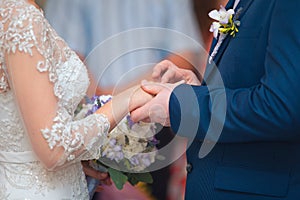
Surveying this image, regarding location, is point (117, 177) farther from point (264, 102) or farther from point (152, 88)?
point (264, 102)

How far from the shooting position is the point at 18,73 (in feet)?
3.74

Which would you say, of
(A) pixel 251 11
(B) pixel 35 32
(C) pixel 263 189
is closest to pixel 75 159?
(B) pixel 35 32

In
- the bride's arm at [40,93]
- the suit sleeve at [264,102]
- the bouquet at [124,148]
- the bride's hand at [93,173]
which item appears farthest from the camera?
the bride's hand at [93,173]

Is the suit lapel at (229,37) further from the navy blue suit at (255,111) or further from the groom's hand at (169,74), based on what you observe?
the groom's hand at (169,74)

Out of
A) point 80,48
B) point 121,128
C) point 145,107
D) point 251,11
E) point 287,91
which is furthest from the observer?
point 80,48

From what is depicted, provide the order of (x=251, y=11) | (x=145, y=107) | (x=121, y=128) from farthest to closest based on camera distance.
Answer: (x=121, y=128) < (x=145, y=107) < (x=251, y=11)

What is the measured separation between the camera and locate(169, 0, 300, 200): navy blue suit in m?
1.00

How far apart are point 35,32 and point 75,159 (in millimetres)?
363

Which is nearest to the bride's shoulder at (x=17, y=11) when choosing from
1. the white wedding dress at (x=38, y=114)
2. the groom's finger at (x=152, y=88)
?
the white wedding dress at (x=38, y=114)

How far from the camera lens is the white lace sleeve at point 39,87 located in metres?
1.14

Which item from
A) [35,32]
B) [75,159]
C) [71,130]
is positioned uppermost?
[35,32]

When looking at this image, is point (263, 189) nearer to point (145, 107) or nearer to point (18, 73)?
point (145, 107)

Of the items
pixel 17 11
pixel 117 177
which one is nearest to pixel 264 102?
pixel 17 11

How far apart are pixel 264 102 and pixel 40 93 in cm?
54
